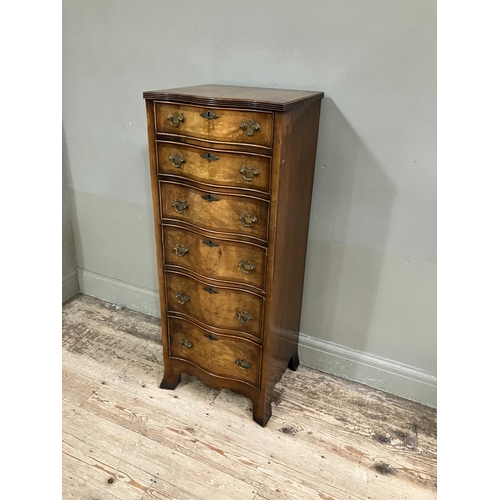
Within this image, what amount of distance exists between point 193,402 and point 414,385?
1.01 m

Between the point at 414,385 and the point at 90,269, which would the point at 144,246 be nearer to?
the point at 90,269

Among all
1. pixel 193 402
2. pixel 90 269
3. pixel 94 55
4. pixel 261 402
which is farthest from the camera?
pixel 90 269

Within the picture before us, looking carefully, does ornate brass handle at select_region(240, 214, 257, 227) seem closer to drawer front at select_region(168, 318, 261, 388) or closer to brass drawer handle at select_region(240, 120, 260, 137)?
brass drawer handle at select_region(240, 120, 260, 137)

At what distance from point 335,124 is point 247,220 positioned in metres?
0.57

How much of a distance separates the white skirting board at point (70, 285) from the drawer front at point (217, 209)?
1327mm

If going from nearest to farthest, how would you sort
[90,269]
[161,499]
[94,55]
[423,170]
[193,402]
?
[161,499], [423,170], [193,402], [94,55], [90,269]

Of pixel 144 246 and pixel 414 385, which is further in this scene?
pixel 144 246

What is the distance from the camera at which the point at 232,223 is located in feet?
4.78

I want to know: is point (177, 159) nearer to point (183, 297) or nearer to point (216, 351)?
point (183, 297)

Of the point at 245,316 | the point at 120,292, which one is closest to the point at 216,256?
the point at 245,316

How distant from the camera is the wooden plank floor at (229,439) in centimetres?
148

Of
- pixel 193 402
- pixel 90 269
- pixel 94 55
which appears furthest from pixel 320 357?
pixel 94 55

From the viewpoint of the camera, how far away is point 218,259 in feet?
5.01

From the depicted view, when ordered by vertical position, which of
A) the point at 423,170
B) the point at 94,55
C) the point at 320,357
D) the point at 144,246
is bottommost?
the point at 320,357
